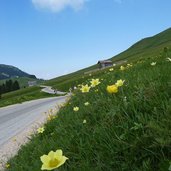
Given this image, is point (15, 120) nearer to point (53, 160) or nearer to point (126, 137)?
point (126, 137)

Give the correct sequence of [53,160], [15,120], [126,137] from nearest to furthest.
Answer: [53,160]
[126,137]
[15,120]

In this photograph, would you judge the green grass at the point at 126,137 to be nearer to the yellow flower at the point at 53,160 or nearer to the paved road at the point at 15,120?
the yellow flower at the point at 53,160

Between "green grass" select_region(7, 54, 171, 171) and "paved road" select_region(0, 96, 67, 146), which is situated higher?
"green grass" select_region(7, 54, 171, 171)

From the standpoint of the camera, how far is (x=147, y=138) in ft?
11.0

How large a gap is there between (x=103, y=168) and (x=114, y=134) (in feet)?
1.65

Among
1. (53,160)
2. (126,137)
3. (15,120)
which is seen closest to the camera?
(53,160)

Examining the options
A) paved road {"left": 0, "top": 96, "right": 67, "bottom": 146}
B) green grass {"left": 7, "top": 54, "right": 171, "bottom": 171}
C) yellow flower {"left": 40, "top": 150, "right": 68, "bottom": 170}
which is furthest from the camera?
paved road {"left": 0, "top": 96, "right": 67, "bottom": 146}

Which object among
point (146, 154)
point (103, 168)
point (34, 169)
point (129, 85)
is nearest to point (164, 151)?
point (146, 154)

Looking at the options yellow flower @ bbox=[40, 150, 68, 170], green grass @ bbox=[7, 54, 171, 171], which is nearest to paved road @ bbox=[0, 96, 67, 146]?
green grass @ bbox=[7, 54, 171, 171]

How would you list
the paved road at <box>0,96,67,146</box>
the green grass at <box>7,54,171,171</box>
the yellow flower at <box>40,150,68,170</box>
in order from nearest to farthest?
the yellow flower at <box>40,150,68,170</box>
the green grass at <box>7,54,171,171</box>
the paved road at <box>0,96,67,146</box>

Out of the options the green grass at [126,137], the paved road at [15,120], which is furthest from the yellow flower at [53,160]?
→ the paved road at [15,120]

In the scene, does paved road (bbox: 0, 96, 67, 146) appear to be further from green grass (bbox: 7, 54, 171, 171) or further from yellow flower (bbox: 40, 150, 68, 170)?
yellow flower (bbox: 40, 150, 68, 170)

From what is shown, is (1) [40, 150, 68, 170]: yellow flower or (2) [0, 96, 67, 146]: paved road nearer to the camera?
(1) [40, 150, 68, 170]: yellow flower

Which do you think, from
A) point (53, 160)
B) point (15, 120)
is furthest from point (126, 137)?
point (15, 120)
